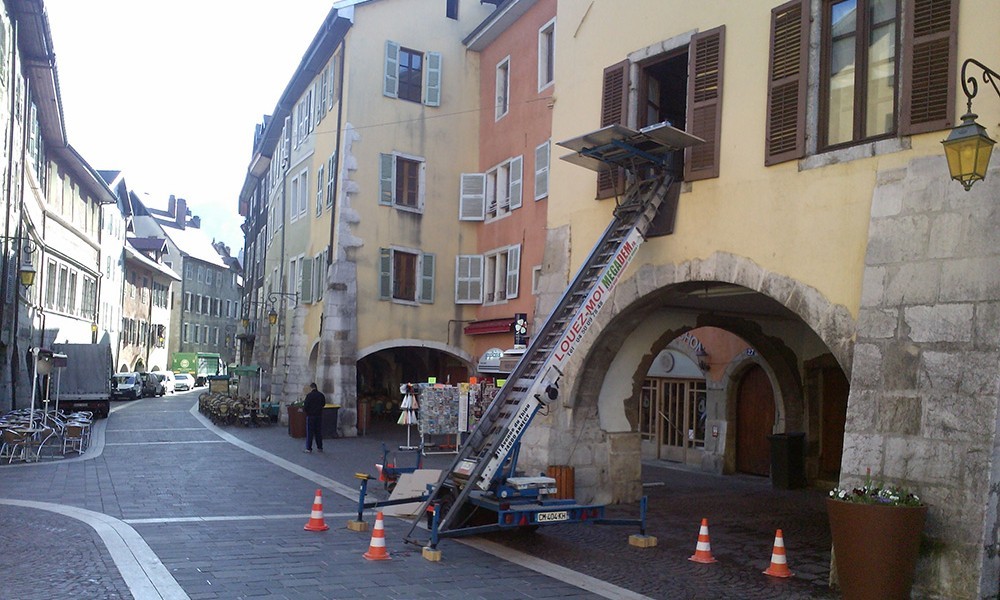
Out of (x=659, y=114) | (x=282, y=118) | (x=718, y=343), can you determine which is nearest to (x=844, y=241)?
(x=659, y=114)

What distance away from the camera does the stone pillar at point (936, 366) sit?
741 centimetres

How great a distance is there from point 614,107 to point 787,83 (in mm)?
3060

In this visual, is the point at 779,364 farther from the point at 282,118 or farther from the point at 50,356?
the point at 282,118

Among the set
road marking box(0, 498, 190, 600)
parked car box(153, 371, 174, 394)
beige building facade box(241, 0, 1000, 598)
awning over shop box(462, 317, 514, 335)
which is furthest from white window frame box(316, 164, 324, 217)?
parked car box(153, 371, 174, 394)

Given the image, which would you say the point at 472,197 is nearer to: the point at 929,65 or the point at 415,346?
the point at 415,346

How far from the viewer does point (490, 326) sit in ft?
84.2

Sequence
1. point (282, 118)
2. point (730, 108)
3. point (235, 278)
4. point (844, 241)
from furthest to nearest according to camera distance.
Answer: point (235, 278) → point (282, 118) → point (730, 108) → point (844, 241)

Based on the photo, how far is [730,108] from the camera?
1090cm

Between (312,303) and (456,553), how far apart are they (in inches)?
783

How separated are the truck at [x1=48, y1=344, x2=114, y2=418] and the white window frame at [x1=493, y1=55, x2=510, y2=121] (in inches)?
607

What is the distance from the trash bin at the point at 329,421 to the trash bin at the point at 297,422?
558 mm

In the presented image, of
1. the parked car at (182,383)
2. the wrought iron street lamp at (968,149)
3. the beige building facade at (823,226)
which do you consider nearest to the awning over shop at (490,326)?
the beige building facade at (823,226)

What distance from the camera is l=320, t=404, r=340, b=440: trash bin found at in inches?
956

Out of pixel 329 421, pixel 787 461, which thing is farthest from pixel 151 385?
pixel 787 461
